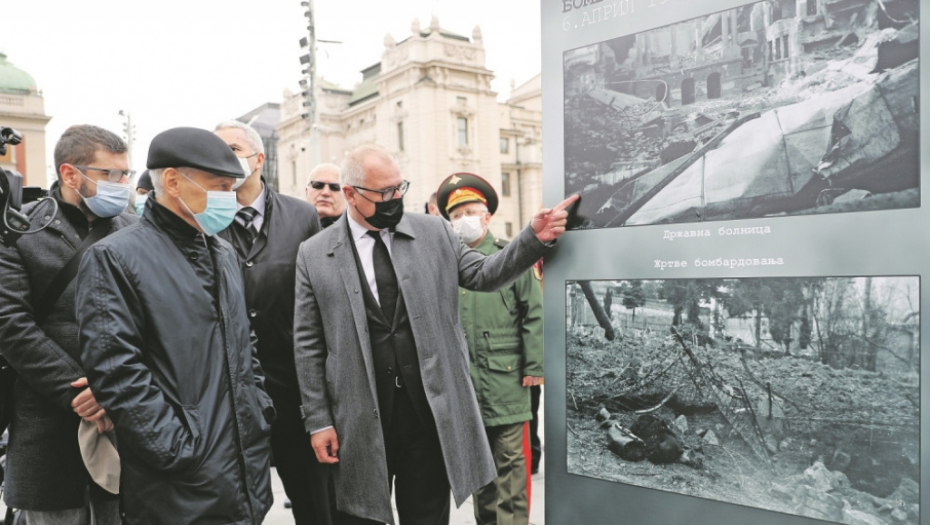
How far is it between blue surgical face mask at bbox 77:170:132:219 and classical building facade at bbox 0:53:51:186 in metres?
34.6

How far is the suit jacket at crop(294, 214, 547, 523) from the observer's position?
2.80 meters

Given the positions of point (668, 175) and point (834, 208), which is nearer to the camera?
point (834, 208)

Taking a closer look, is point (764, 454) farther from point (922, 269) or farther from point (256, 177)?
point (256, 177)

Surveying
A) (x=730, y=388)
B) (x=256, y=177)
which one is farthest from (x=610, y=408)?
(x=256, y=177)

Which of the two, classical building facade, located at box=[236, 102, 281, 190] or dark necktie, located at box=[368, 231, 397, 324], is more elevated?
classical building facade, located at box=[236, 102, 281, 190]

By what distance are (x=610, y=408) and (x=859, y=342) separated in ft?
2.56

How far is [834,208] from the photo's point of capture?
5.94 feet

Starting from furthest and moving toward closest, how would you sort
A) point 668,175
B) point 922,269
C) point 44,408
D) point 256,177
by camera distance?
point 256,177, point 44,408, point 668,175, point 922,269

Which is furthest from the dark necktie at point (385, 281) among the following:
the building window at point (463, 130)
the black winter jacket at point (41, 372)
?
the building window at point (463, 130)

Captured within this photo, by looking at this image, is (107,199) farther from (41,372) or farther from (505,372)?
(505,372)

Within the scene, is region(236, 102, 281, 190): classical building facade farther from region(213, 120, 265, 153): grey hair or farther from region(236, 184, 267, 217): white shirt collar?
region(236, 184, 267, 217): white shirt collar

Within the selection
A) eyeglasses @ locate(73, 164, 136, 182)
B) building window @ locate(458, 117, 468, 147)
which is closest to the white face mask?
eyeglasses @ locate(73, 164, 136, 182)

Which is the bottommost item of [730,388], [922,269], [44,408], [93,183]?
[44,408]

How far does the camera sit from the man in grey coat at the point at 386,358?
2811 millimetres
